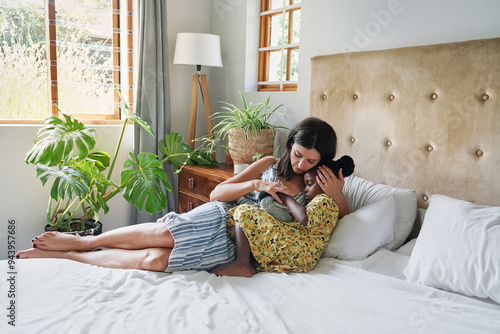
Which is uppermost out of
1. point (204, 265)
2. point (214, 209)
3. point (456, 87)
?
point (456, 87)

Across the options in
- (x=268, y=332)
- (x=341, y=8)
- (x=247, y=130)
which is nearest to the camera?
(x=268, y=332)

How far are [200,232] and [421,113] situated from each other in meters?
1.15

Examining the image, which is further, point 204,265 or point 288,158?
point 288,158

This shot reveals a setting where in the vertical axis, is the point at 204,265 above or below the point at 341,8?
below

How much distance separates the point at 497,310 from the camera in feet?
4.15

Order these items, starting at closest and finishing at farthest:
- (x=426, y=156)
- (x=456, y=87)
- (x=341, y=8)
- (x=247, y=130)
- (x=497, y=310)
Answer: (x=497, y=310) < (x=456, y=87) < (x=426, y=156) < (x=341, y=8) < (x=247, y=130)

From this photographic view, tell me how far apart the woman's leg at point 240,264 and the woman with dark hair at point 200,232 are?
17 millimetres

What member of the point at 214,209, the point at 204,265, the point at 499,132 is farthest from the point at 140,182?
the point at 499,132

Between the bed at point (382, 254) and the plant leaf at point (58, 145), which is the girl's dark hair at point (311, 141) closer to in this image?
the bed at point (382, 254)

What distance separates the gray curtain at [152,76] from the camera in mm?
3031

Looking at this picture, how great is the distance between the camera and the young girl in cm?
160

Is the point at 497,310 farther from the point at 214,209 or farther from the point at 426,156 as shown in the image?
the point at 214,209

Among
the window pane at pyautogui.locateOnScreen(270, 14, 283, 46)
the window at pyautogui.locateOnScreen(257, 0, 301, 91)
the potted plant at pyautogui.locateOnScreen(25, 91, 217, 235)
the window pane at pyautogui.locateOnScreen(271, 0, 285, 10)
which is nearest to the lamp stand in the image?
the potted plant at pyautogui.locateOnScreen(25, 91, 217, 235)

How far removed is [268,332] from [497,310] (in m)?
0.73
